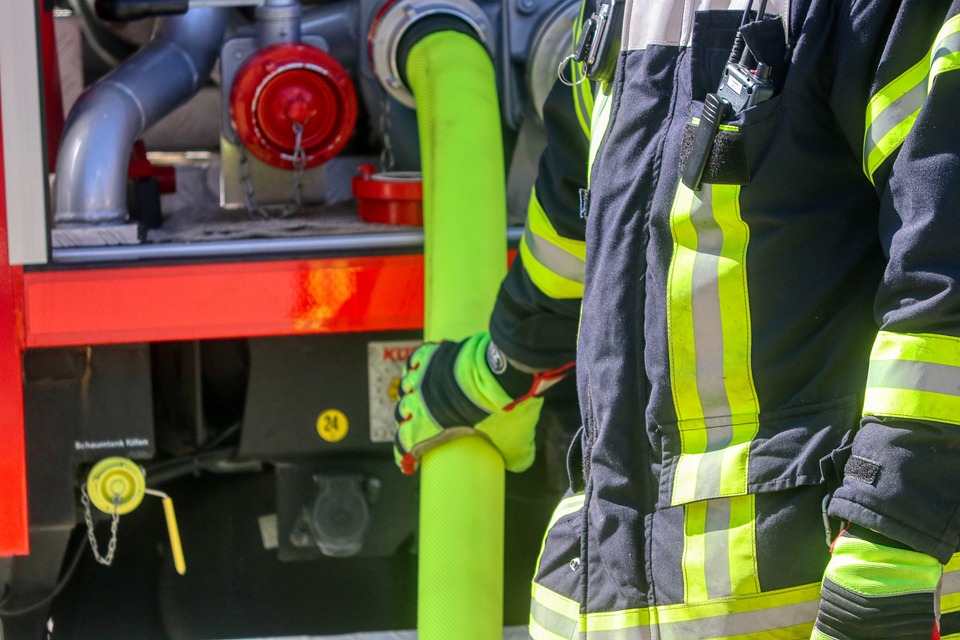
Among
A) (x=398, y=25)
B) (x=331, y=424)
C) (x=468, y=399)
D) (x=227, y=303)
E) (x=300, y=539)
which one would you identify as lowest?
(x=300, y=539)

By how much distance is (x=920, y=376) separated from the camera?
41.8 inches

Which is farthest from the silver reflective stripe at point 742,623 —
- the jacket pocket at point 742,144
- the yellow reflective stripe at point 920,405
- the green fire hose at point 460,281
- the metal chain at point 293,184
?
the metal chain at point 293,184

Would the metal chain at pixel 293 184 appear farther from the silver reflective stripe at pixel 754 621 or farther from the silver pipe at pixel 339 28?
the silver reflective stripe at pixel 754 621

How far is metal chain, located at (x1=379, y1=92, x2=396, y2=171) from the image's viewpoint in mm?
2273

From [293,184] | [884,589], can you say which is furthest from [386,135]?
[884,589]

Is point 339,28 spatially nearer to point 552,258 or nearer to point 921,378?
point 552,258

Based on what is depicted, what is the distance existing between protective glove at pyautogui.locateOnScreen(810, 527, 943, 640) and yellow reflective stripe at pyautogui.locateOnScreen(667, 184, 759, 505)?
13 cm

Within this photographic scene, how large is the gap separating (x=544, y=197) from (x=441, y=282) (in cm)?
36

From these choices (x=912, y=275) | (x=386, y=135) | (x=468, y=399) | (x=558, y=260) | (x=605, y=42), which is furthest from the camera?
(x=386, y=135)

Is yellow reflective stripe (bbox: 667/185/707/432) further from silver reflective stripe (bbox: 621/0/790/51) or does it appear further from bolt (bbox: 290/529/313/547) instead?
bolt (bbox: 290/529/313/547)

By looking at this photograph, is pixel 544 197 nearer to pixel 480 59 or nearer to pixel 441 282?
pixel 441 282

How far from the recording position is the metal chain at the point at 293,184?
2127 mm

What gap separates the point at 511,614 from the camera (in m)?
2.48

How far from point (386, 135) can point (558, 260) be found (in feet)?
2.68
